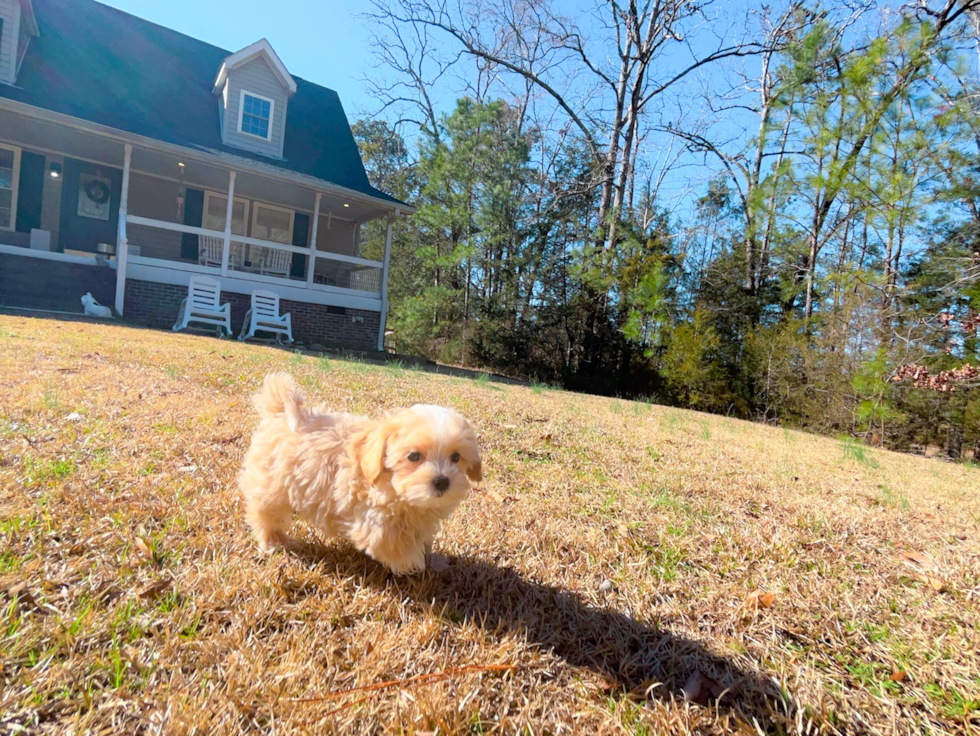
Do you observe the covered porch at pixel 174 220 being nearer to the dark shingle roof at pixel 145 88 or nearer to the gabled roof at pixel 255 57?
the dark shingle roof at pixel 145 88

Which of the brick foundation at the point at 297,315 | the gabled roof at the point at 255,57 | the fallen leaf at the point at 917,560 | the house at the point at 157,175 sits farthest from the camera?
the gabled roof at the point at 255,57

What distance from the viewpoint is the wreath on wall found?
13852 mm

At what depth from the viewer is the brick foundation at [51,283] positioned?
11.0 metres

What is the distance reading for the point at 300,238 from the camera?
17.1 m

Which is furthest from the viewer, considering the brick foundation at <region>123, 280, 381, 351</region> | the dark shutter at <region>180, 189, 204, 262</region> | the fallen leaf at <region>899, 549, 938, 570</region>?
the dark shutter at <region>180, 189, 204, 262</region>

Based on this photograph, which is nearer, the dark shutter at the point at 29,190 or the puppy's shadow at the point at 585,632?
the puppy's shadow at the point at 585,632

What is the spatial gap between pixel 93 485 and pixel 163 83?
16.7 metres

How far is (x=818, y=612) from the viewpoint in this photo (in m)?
2.03

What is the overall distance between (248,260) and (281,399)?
15.7 meters

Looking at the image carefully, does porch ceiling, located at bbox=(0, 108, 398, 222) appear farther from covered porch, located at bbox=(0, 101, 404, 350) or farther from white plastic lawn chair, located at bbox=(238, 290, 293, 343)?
white plastic lawn chair, located at bbox=(238, 290, 293, 343)

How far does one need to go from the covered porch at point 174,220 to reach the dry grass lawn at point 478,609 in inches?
399

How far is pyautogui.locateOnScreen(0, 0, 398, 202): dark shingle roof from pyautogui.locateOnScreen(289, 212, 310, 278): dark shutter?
6.65 ft

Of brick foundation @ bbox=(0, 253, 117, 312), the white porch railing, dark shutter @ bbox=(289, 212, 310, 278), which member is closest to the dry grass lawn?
brick foundation @ bbox=(0, 253, 117, 312)

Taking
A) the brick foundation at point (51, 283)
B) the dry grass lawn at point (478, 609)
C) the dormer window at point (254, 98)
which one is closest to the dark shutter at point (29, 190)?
the brick foundation at point (51, 283)
